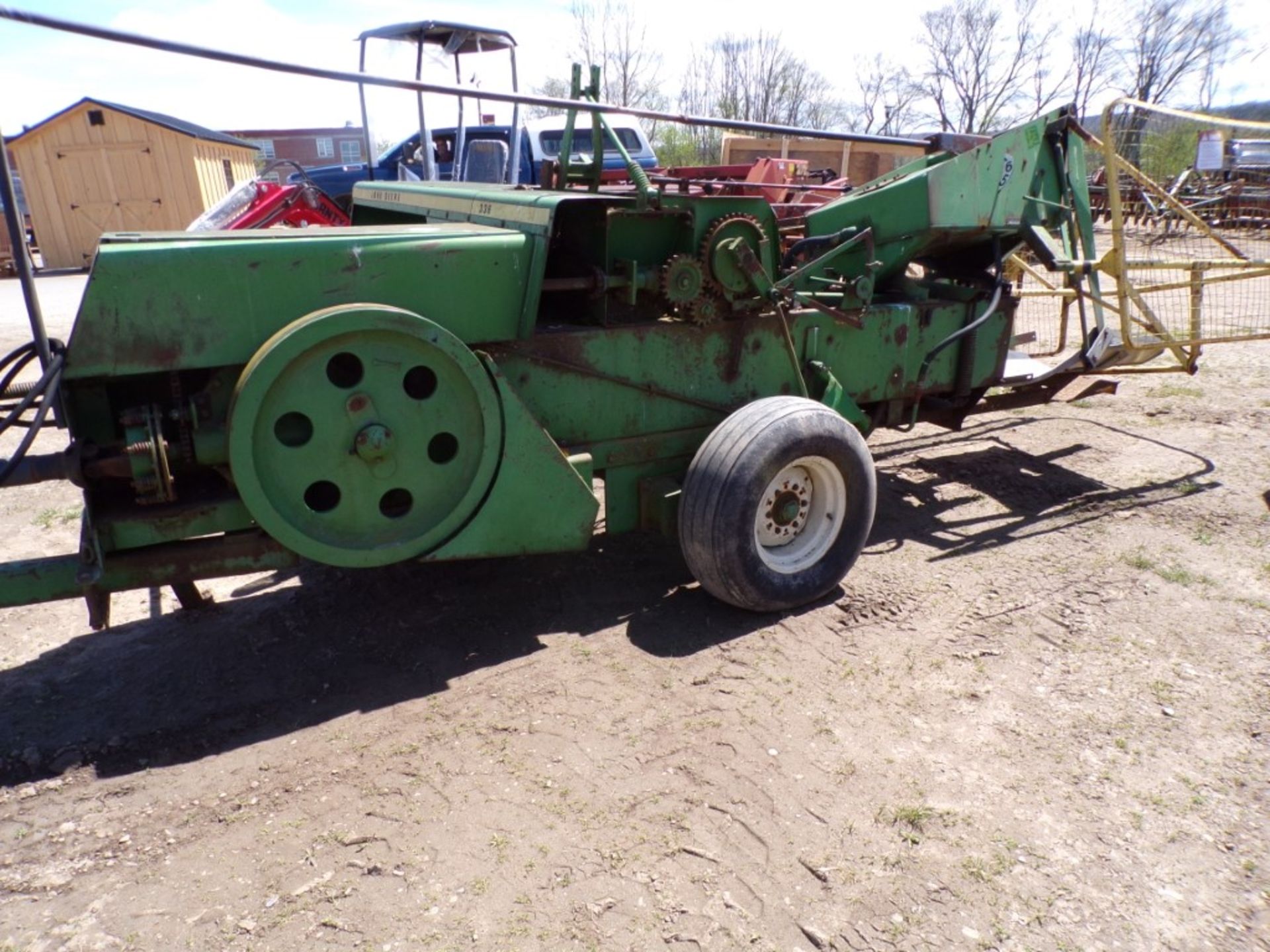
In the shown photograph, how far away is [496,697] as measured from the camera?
10.7 feet

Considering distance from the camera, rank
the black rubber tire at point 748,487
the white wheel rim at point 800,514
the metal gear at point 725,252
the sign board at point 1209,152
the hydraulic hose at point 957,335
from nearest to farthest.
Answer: the black rubber tire at point 748,487 → the metal gear at point 725,252 → the white wheel rim at point 800,514 → the hydraulic hose at point 957,335 → the sign board at point 1209,152

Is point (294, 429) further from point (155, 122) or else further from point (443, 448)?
point (155, 122)

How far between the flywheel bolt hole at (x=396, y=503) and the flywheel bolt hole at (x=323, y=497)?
0.54ft

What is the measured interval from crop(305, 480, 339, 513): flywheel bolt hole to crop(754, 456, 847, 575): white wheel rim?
161cm

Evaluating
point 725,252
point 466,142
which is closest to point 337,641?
point 725,252

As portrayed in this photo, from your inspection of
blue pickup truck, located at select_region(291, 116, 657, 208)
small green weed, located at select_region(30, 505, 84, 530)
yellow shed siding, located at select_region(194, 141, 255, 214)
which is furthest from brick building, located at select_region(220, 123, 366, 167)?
small green weed, located at select_region(30, 505, 84, 530)

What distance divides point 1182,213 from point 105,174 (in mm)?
19606

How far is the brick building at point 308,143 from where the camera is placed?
4228 centimetres

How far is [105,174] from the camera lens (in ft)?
60.5

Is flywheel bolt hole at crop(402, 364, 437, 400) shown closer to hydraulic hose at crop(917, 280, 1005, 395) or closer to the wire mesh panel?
hydraulic hose at crop(917, 280, 1005, 395)

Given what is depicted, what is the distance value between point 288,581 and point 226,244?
1841mm

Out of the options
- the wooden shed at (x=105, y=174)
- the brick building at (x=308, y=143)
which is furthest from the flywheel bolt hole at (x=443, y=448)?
the brick building at (x=308, y=143)

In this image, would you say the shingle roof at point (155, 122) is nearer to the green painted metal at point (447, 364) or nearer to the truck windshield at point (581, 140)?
the truck windshield at point (581, 140)

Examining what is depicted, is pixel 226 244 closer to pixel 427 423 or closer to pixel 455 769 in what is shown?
pixel 427 423
